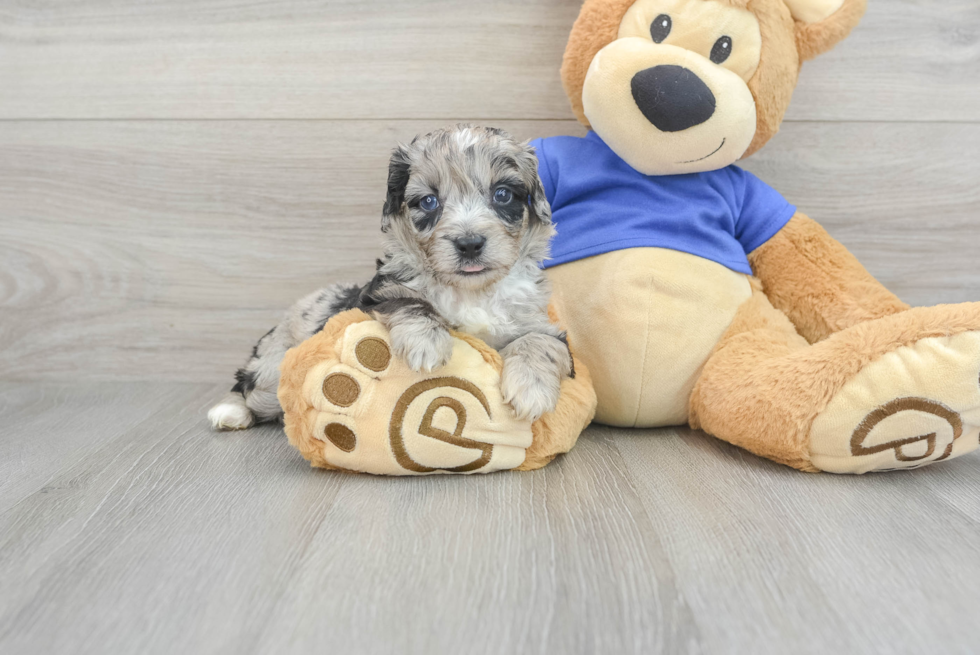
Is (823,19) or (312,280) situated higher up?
(823,19)

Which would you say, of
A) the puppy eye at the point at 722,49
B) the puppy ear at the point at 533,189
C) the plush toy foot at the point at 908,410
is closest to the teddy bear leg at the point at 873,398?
the plush toy foot at the point at 908,410

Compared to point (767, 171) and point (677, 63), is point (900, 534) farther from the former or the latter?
point (767, 171)

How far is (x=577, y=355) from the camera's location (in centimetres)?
193

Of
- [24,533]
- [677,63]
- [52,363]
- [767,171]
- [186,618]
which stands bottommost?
[52,363]

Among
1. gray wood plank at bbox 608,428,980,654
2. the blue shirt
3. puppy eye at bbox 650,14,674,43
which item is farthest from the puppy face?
gray wood plank at bbox 608,428,980,654

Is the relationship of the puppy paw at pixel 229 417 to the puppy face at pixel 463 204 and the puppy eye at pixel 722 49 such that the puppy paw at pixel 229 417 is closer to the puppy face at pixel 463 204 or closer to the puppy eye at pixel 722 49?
the puppy face at pixel 463 204

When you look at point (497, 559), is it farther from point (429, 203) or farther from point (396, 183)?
point (396, 183)

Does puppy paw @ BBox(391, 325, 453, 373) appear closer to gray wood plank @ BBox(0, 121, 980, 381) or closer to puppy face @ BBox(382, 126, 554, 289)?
puppy face @ BBox(382, 126, 554, 289)

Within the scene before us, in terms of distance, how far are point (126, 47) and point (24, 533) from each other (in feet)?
5.63

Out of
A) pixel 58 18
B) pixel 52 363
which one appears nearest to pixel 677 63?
pixel 58 18

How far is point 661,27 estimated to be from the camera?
177 centimetres

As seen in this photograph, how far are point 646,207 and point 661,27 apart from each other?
474 millimetres

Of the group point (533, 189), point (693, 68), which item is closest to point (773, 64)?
point (693, 68)

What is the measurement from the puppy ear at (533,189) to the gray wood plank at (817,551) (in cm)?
68
